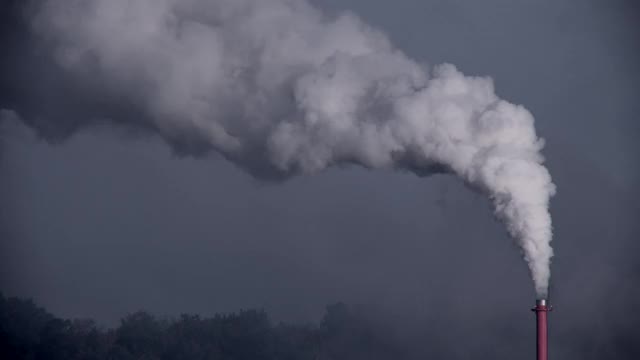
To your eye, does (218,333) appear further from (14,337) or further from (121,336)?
(14,337)

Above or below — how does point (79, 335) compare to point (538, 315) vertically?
above

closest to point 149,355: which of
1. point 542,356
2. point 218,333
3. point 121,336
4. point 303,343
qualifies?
point 121,336

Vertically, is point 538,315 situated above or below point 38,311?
below

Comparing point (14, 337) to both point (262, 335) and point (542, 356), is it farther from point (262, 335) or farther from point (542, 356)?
point (542, 356)

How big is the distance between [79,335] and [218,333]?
16.9 metres

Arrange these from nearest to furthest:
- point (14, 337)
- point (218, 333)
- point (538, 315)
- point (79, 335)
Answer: point (538, 315) → point (14, 337) → point (79, 335) → point (218, 333)

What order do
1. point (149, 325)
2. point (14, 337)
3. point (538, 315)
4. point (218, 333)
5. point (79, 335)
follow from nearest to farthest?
point (538, 315) → point (14, 337) → point (79, 335) → point (149, 325) → point (218, 333)

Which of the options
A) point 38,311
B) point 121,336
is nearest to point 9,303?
point 38,311

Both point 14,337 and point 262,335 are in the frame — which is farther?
point 262,335

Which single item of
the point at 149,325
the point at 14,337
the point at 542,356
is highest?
the point at 149,325

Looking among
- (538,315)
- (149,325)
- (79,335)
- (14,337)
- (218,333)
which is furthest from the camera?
(218,333)

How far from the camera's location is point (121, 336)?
9062 centimetres

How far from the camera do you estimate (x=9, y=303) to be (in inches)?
3231

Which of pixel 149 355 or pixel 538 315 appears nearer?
pixel 538 315
